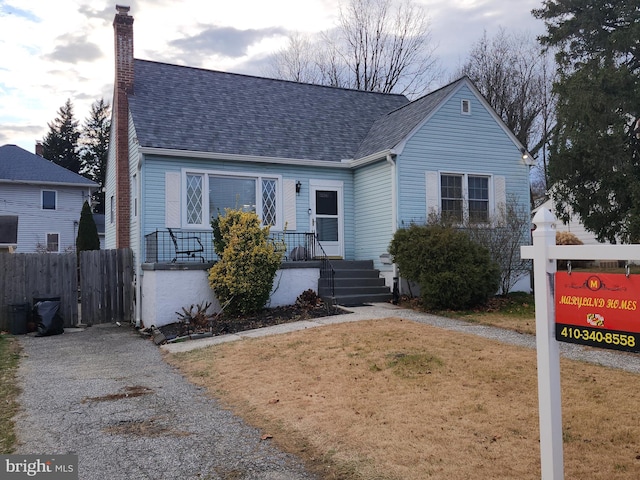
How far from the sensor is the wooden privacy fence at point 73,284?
502 inches

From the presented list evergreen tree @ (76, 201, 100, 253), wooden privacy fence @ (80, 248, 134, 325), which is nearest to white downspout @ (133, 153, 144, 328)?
wooden privacy fence @ (80, 248, 134, 325)

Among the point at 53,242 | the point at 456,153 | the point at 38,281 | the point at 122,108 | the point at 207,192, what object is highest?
the point at 122,108

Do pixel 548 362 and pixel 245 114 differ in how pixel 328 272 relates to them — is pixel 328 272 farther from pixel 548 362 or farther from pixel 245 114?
pixel 548 362

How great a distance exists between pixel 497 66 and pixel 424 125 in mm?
19538

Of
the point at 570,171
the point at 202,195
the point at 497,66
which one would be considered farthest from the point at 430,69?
the point at 202,195

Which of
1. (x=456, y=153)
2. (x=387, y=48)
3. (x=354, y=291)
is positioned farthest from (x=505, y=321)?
(x=387, y=48)

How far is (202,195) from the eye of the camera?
13.5 metres

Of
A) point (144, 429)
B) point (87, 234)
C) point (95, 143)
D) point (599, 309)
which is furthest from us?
point (95, 143)

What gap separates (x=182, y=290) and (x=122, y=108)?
585cm

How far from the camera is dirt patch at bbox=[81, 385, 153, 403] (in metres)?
6.36

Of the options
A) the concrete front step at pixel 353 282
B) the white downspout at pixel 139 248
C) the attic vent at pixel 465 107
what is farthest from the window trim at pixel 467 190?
the white downspout at pixel 139 248

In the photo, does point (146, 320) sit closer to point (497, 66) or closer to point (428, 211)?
point (428, 211)

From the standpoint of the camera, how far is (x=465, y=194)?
14.6 meters

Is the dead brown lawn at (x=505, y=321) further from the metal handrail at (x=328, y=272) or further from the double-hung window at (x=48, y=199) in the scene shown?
the double-hung window at (x=48, y=199)
